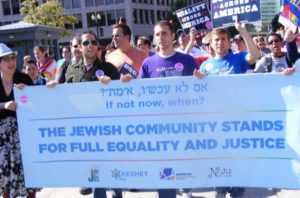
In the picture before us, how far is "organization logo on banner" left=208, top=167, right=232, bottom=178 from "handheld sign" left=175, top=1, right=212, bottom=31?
6023 mm

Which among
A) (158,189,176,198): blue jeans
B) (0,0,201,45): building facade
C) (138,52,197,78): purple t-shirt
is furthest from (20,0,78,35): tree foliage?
(158,189,176,198): blue jeans

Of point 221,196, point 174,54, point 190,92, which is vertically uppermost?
point 174,54

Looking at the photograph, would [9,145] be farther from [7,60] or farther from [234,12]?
[234,12]

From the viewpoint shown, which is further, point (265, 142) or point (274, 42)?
point (274, 42)

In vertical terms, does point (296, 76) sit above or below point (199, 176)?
above

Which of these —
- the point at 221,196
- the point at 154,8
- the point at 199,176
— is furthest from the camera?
the point at 154,8

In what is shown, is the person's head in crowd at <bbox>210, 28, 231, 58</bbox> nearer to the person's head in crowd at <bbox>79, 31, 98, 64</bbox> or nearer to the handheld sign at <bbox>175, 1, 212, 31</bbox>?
the person's head in crowd at <bbox>79, 31, 98, 64</bbox>

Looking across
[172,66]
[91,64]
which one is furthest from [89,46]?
[172,66]

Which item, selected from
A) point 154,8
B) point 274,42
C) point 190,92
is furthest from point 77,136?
point 154,8

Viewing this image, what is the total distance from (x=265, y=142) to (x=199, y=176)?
688 mm

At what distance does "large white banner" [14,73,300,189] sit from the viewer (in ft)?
13.8

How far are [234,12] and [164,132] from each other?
2.10m

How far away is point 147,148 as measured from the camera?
178 inches

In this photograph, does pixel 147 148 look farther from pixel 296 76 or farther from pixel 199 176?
pixel 296 76
